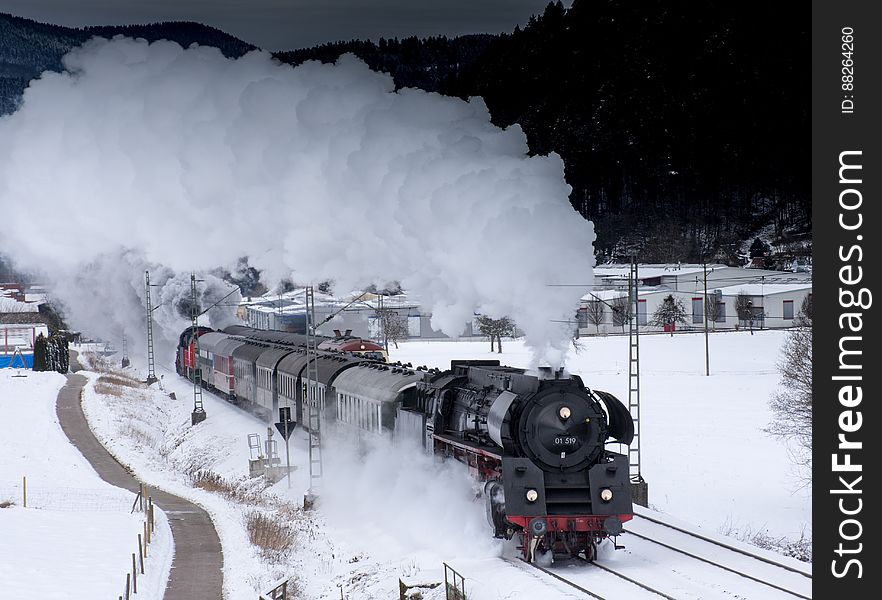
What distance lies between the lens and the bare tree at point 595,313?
92.2 metres

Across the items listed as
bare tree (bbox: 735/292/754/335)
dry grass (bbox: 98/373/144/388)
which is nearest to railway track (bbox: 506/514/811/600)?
dry grass (bbox: 98/373/144/388)

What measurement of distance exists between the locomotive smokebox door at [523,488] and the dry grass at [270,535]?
7543 millimetres

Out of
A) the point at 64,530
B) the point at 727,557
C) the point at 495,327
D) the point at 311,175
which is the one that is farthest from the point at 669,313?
the point at 727,557

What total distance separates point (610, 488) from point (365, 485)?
33.6 ft

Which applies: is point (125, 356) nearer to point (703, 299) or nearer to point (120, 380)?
point (120, 380)

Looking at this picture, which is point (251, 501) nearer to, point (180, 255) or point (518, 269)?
point (518, 269)

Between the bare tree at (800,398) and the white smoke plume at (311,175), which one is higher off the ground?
the white smoke plume at (311,175)

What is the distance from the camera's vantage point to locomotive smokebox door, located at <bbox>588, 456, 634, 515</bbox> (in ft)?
62.8

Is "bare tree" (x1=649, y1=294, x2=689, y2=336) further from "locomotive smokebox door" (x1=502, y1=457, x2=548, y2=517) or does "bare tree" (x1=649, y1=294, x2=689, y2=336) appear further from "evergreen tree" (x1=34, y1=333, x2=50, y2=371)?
"locomotive smokebox door" (x1=502, y1=457, x2=548, y2=517)

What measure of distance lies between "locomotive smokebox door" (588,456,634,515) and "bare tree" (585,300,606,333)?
2846 inches

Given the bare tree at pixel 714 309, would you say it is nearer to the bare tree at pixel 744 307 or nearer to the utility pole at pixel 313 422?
the bare tree at pixel 744 307

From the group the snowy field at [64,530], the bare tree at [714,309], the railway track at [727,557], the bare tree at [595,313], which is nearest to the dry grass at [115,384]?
the snowy field at [64,530]

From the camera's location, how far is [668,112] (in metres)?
152

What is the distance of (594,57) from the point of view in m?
156
